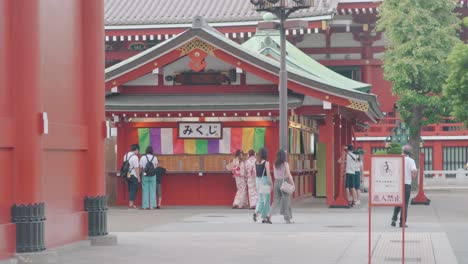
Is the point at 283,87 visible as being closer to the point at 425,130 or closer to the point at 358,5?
the point at 358,5

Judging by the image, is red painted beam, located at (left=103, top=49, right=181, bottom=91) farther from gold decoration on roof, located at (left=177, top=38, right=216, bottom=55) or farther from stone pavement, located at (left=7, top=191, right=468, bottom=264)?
stone pavement, located at (left=7, top=191, right=468, bottom=264)

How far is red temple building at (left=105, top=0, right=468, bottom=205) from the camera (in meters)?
31.4

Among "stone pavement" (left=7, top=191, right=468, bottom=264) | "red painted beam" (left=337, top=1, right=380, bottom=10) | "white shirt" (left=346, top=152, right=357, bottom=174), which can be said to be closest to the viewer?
"stone pavement" (left=7, top=191, right=468, bottom=264)

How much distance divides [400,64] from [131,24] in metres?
13.7

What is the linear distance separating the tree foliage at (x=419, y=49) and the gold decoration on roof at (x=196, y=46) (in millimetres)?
14498

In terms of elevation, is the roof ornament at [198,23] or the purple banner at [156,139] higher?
the roof ornament at [198,23]

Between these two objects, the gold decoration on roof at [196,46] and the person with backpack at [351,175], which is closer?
the gold decoration on roof at [196,46]

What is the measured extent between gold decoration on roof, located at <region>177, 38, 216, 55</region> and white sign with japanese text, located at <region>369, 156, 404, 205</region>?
15750 millimetres

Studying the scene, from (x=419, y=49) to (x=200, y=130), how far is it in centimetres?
1485

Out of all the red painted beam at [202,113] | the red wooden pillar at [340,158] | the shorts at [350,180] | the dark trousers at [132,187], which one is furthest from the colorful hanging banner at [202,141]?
the shorts at [350,180]

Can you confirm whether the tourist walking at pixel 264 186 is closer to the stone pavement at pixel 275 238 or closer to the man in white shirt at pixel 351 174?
the stone pavement at pixel 275 238

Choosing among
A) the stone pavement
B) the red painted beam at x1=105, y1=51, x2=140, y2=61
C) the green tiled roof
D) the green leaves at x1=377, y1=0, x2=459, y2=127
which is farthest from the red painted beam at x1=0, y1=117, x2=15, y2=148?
the red painted beam at x1=105, y1=51, x2=140, y2=61

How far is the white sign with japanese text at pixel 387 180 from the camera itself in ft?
51.5

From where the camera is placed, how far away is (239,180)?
3075 centimetres
